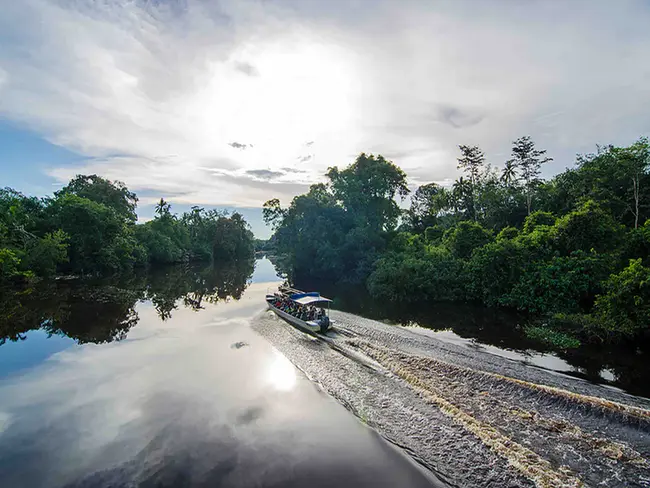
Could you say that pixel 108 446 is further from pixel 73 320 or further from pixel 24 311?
pixel 24 311

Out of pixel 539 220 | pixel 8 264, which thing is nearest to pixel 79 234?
pixel 8 264

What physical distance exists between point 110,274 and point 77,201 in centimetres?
1044

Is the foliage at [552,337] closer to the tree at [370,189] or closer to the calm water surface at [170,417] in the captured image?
the calm water surface at [170,417]

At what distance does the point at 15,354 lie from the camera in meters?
15.9

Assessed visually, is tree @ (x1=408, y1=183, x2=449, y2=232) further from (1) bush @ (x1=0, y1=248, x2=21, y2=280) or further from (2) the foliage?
(1) bush @ (x1=0, y1=248, x2=21, y2=280)

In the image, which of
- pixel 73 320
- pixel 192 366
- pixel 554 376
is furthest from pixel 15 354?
pixel 554 376

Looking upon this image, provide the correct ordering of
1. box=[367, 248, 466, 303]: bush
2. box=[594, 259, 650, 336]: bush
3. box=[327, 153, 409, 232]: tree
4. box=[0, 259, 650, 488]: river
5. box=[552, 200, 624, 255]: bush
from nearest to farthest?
box=[0, 259, 650, 488]: river, box=[594, 259, 650, 336]: bush, box=[552, 200, 624, 255]: bush, box=[367, 248, 466, 303]: bush, box=[327, 153, 409, 232]: tree

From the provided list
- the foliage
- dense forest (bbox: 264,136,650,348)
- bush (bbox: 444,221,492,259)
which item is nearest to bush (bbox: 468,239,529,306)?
dense forest (bbox: 264,136,650,348)

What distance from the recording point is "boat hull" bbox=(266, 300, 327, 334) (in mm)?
17078

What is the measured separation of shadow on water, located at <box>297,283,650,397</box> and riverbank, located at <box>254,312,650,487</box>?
5.04 ft

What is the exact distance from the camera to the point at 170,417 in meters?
10.4

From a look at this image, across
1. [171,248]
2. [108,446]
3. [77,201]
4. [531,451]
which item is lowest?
[108,446]

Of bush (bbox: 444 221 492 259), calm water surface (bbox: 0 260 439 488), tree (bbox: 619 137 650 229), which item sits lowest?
calm water surface (bbox: 0 260 439 488)

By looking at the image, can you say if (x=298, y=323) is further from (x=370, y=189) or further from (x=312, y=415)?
(x=370, y=189)
